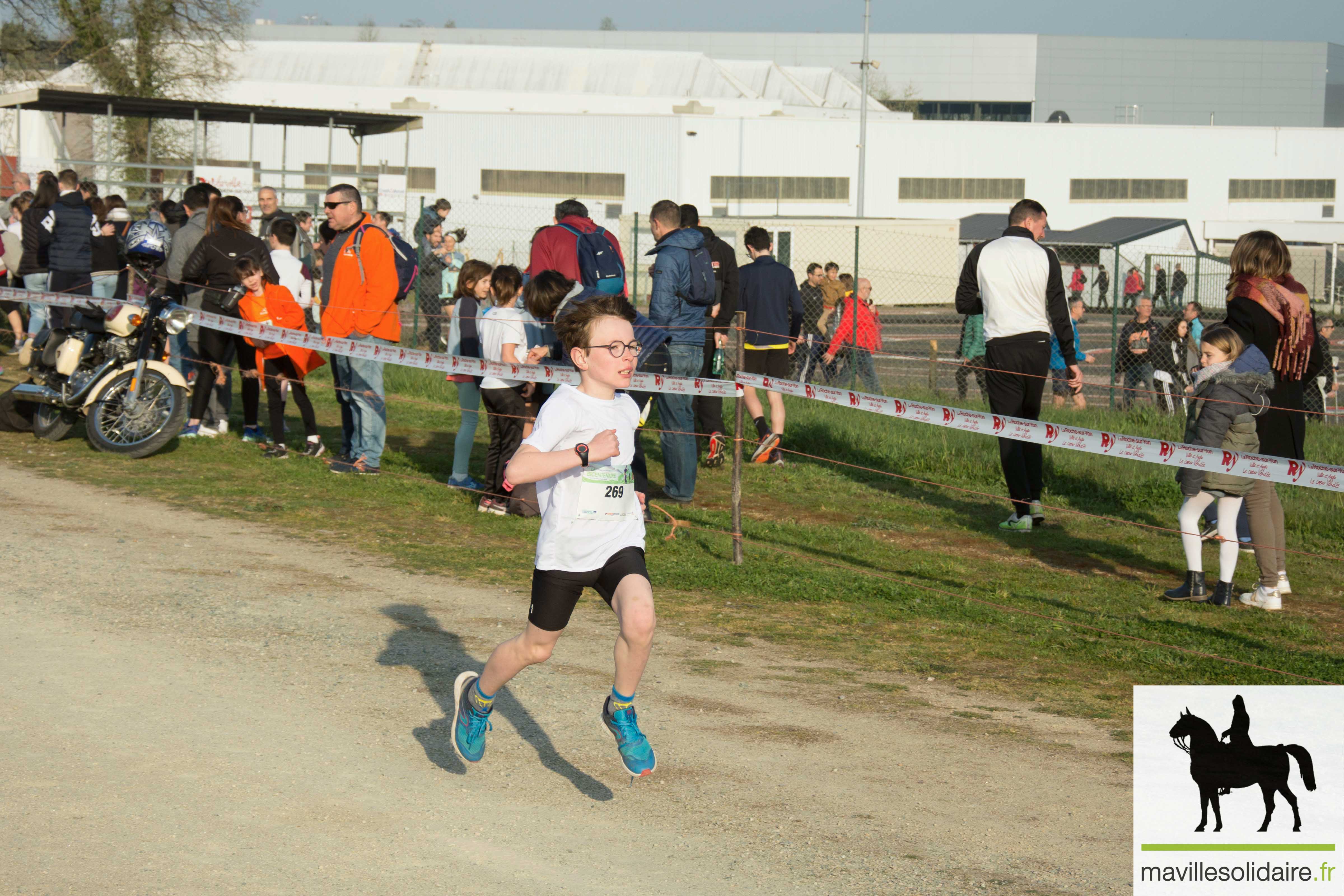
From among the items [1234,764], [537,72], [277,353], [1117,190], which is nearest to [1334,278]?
[1117,190]

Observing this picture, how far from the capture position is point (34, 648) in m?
5.91

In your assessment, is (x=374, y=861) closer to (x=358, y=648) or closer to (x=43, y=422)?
(x=358, y=648)

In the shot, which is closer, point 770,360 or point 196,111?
point 770,360

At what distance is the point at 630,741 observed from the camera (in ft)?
14.5

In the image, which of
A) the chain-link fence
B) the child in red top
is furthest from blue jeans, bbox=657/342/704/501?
the child in red top

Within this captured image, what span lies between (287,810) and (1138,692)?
3.59 m

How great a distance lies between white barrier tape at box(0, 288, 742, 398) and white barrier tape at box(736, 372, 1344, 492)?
82 centimetres

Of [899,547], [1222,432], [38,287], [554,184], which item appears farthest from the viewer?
[554,184]

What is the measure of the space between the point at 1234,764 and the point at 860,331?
45.4 feet

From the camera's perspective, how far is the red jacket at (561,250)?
939cm

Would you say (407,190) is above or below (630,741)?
above

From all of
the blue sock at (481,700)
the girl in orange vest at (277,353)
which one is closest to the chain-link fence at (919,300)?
the girl in orange vest at (277,353)

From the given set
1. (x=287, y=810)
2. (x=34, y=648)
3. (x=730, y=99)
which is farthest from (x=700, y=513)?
(x=730, y=99)

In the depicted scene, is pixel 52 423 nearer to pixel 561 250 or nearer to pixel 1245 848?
pixel 561 250
